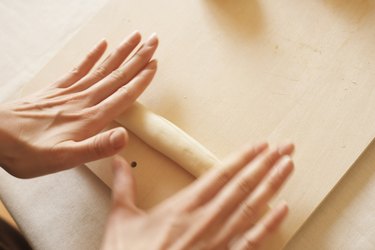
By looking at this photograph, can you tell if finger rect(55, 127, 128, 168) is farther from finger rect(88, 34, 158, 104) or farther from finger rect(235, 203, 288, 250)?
finger rect(235, 203, 288, 250)

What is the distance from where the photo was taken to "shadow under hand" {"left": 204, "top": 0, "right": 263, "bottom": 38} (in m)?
0.78

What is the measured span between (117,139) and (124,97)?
0.14m

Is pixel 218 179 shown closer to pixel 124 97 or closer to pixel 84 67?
pixel 124 97

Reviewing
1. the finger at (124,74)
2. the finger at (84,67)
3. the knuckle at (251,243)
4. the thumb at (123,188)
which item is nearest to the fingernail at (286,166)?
the knuckle at (251,243)

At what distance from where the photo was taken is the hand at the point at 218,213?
0.56 m

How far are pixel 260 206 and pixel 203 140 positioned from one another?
20cm

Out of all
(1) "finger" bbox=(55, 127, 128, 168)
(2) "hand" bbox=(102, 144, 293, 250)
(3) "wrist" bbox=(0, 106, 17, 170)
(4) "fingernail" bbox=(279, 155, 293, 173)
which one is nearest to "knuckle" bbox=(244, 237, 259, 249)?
(2) "hand" bbox=(102, 144, 293, 250)

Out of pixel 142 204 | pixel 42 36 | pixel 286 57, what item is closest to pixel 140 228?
pixel 142 204

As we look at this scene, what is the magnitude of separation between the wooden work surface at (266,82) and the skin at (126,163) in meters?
0.06

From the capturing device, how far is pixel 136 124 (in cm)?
71

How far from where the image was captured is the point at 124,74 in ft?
2.41

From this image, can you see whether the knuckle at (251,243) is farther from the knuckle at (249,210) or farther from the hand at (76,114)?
the hand at (76,114)

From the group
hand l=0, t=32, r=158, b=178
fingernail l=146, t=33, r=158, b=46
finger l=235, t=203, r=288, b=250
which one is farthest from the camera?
fingernail l=146, t=33, r=158, b=46

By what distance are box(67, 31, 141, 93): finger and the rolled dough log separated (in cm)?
11
